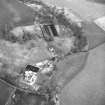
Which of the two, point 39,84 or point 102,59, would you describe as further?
point 102,59

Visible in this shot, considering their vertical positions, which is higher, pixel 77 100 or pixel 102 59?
pixel 102 59

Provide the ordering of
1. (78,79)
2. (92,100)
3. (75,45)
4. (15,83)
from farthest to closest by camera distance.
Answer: (75,45) < (78,79) < (92,100) < (15,83)

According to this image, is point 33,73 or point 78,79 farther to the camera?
point 78,79

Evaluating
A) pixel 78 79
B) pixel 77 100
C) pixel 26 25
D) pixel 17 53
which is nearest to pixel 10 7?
pixel 26 25

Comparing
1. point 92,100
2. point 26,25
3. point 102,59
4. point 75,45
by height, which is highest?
point 26,25

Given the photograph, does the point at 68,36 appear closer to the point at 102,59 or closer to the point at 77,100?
the point at 102,59

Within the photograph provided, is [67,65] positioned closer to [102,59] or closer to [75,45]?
[75,45]

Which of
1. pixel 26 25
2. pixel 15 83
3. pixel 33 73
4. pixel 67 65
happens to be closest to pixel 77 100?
pixel 67 65

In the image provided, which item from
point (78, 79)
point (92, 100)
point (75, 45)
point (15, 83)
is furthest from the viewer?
point (75, 45)

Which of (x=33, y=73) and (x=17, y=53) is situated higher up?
(x=17, y=53)
